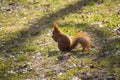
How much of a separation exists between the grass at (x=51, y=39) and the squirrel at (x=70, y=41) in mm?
128

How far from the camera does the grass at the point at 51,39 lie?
6.82 meters

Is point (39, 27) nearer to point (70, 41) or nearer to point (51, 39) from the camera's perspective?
point (51, 39)

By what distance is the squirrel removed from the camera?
7254mm

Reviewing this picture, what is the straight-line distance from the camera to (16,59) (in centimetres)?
762

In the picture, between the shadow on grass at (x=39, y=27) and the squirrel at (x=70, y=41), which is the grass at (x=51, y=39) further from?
the squirrel at (x=70, y=41)

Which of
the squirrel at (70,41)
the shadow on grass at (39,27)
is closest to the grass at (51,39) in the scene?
the shadow on grass at (39,27)

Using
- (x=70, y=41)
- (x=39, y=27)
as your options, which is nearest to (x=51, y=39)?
(x=70, y=41)

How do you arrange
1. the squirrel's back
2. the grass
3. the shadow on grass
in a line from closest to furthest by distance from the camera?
the grass < the squirrel's back < the shadow on grass

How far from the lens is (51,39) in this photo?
8.71 meters

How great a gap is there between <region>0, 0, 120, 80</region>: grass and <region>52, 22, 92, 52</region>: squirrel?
128 millimetres

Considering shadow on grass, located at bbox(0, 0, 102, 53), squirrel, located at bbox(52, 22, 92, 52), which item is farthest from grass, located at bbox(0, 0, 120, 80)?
squirrel, located at bbox(52, 22, 92, 52)

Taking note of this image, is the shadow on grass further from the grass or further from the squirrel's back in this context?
the squirrel's back

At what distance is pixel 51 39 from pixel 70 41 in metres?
1.26

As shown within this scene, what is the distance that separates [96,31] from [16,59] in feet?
7.60
